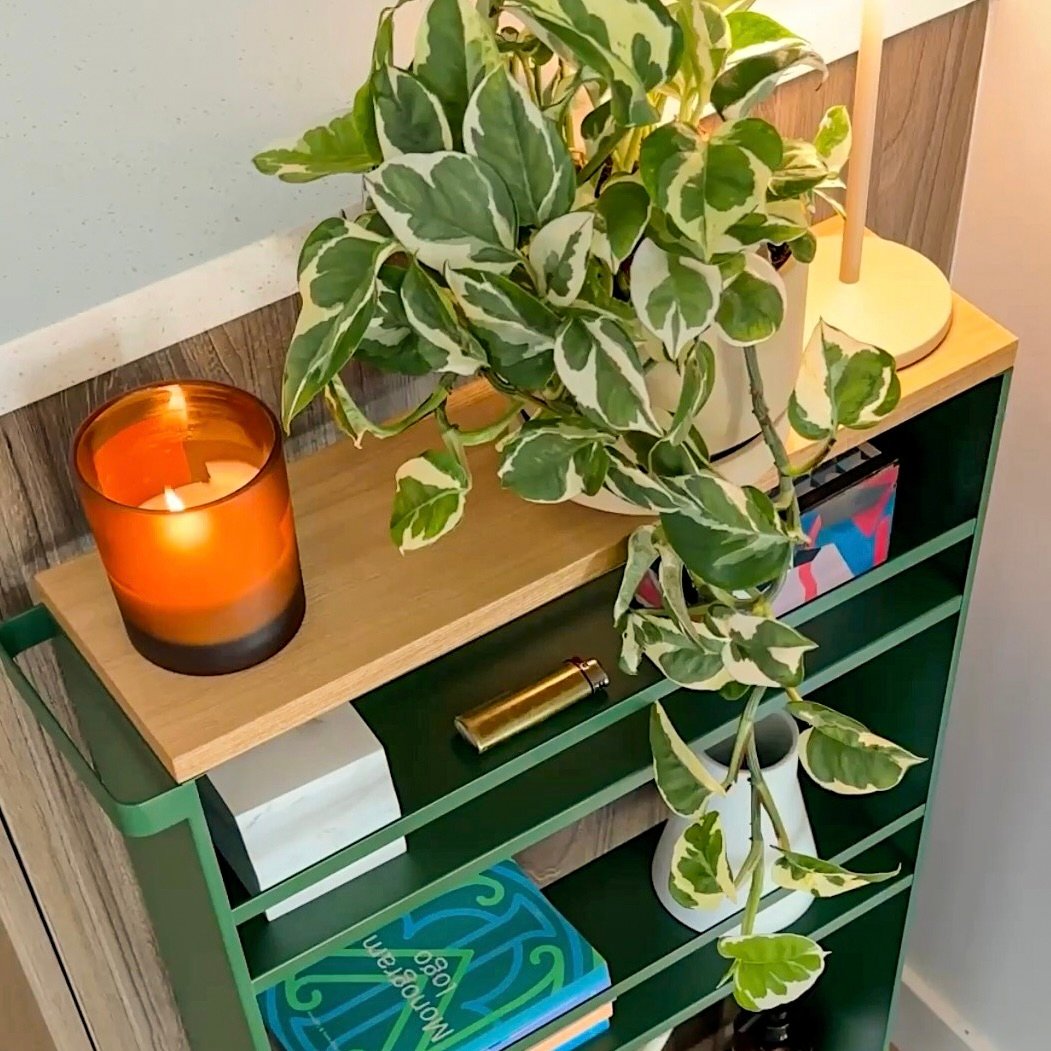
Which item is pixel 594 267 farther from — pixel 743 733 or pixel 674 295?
pixel 743 733

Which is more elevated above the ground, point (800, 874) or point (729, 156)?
point (729, 156)

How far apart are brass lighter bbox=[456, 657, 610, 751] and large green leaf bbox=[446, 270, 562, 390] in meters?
→ 0.28

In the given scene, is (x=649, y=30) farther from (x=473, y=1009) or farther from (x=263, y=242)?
(x=473, y=1009)

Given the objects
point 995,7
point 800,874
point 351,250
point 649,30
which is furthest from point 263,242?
point 995,7

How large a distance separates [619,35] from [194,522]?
1.03 ft

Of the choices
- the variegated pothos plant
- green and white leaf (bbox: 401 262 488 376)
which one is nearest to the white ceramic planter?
the variegated pothos plant

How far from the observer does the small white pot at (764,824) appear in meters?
1.17

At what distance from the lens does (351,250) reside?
27.2 inches

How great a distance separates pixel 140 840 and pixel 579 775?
0.29 metres

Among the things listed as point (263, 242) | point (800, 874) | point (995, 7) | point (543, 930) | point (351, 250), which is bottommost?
point (800, 874)

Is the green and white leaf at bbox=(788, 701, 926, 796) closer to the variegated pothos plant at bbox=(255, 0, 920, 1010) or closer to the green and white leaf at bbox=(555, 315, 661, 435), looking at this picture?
the variegated pothos plant at bbox=(255, 0, 920, 1010)

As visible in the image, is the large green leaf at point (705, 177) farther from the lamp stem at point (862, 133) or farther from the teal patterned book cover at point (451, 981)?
the teal patterned book cover at point (451, 981)

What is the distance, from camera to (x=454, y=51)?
670 mm

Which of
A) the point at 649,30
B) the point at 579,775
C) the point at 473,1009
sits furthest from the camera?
the point at 473,1009
